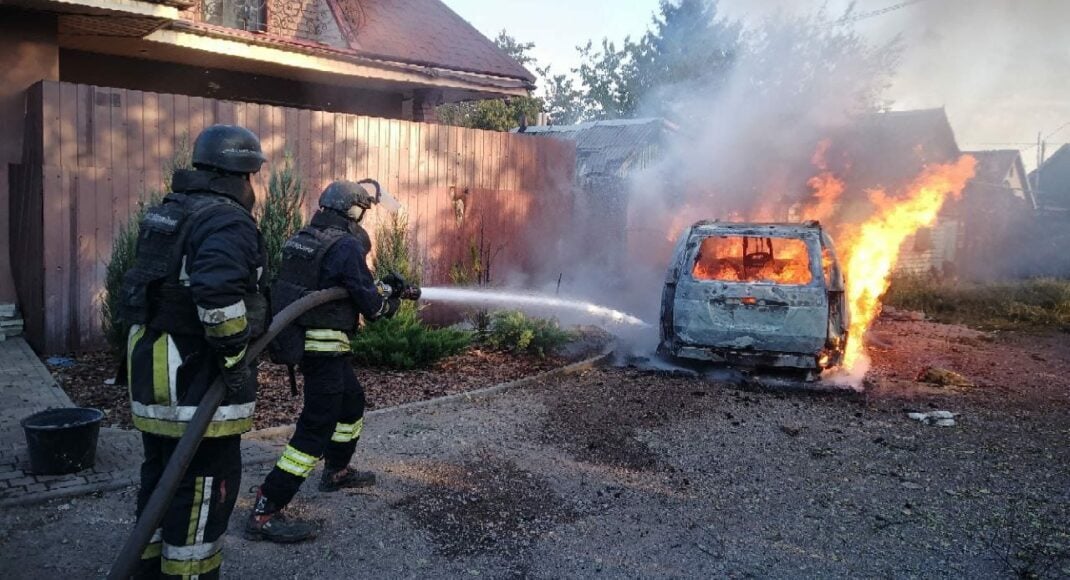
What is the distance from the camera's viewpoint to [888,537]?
4.14 metres

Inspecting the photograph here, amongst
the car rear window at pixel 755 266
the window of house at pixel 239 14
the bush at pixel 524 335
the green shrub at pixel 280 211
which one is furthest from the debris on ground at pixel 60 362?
the car rear window at pixel 755 266

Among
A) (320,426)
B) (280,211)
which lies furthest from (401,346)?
(320,426)

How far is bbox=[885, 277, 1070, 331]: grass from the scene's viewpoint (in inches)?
539

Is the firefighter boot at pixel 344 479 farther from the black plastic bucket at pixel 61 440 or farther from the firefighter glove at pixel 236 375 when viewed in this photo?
the firefighter glove at pixel 236 375

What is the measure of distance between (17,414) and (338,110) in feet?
28.6

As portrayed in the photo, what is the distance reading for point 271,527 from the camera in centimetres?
392

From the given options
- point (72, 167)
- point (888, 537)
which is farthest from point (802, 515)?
point (72, 167)

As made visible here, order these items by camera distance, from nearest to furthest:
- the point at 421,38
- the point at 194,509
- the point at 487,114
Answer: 1. the point at 194,509
2. the point at 421,38
3. the point at 487,114

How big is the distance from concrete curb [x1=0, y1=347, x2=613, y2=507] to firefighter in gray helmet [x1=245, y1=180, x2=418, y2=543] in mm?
922

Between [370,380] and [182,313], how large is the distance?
4.34m

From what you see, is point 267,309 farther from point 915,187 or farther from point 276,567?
point 915,187

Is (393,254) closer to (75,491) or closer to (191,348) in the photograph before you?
(75,491)

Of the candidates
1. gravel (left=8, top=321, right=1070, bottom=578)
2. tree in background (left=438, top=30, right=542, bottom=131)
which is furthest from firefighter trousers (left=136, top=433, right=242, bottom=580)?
tree in background (left=438, top=30, right=542, bottom=131)

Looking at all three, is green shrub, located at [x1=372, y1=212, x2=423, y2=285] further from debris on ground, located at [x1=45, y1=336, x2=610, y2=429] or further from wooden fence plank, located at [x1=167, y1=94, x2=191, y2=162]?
wooden fence plank, located at [x1=167, y1=94, x2=191, y2=162]
